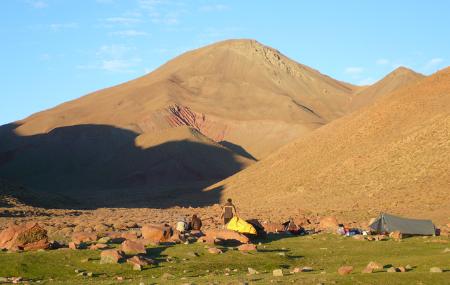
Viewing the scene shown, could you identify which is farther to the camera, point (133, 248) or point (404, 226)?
point (404, 226)

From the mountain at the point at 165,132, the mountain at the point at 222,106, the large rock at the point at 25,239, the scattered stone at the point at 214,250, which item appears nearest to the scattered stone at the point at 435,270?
the scattered stone at the point at 214,250

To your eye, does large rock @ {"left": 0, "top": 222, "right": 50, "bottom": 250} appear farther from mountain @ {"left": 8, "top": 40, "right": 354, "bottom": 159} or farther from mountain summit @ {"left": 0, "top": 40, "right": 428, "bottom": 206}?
mountain @ {"left": 8, "top": 40, "right": 354, "bottom": 159}

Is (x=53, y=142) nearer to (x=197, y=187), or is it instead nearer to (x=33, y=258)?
(x=197, y=187)

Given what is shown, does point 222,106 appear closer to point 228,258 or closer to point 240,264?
point 228,258

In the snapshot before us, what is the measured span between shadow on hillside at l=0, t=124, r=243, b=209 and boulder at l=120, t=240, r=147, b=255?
229ft

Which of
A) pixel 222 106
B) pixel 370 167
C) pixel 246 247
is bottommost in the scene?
pixel 246 247

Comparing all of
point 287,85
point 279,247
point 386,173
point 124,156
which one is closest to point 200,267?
point 279,247

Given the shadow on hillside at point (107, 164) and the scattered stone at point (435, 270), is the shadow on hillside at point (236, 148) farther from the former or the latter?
the scattered stone at point (435, 270)

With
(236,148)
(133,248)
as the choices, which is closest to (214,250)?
(133,248)

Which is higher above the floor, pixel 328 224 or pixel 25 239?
pixel 25 239

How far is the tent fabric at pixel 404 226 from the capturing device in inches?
1146

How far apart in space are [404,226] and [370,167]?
27086mm

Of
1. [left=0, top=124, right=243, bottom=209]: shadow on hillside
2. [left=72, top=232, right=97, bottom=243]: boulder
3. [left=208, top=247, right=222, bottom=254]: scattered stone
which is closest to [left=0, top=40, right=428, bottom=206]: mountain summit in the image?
[left=0, top=124, right=243, bottom=209]: shadow on hillside

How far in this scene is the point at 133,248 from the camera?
20.2 meters
